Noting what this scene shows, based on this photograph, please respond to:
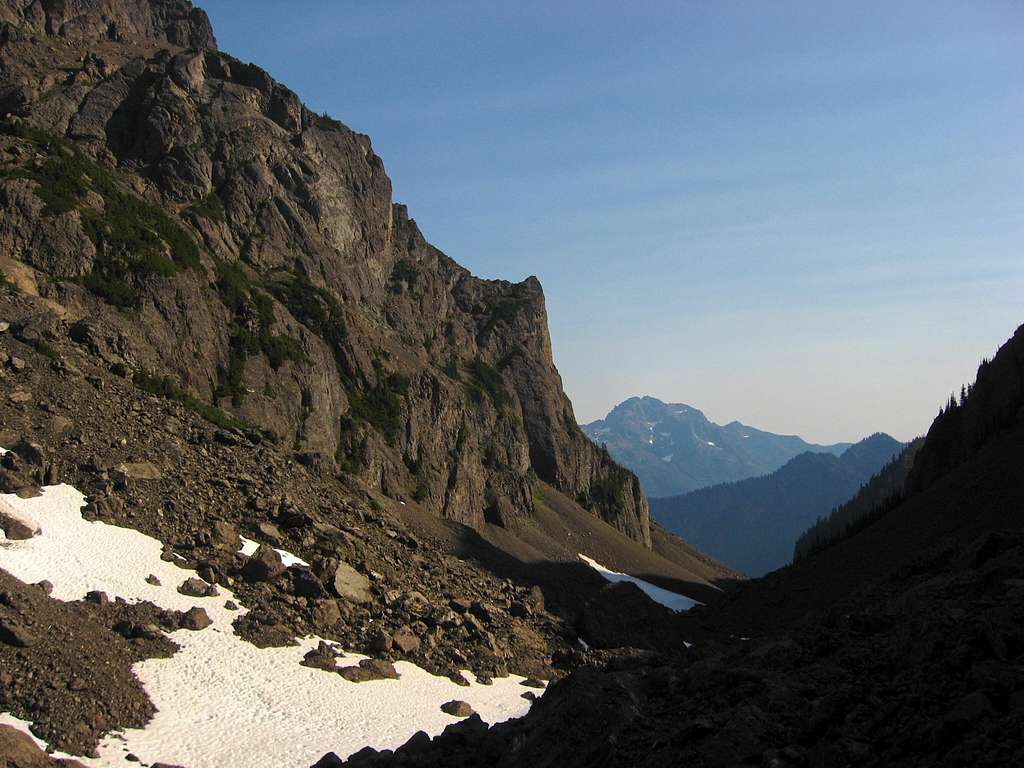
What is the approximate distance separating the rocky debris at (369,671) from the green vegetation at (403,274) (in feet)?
322

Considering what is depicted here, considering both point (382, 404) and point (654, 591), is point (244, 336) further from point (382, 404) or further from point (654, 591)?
point (654, 591)

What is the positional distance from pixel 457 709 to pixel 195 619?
11.9m

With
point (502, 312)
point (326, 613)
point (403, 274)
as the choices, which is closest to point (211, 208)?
point (403, 274)

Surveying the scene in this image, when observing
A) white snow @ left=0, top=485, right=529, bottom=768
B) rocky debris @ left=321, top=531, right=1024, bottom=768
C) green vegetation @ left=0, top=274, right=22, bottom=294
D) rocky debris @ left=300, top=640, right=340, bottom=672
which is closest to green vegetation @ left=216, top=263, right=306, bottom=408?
green vegetation @ left=0, top=274, right=22, bottom=294

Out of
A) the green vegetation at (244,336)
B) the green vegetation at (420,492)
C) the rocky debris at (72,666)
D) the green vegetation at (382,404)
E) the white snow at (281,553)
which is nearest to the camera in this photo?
the rocky debris at (72,666)

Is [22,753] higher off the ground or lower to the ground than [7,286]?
lower

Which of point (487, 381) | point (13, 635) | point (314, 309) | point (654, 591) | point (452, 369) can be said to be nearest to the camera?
point (13, 635)

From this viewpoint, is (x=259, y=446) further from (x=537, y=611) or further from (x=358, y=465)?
(x=358, y=465)

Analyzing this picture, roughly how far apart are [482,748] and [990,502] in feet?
209

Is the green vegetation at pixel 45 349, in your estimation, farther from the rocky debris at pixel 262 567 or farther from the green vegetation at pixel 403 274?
the green vegetation at pixel 403 274

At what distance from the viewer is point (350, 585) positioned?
146ft

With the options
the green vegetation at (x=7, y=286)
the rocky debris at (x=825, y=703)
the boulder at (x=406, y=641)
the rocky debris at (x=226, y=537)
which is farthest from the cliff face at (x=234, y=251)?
the rocky debris at (x=825, y=703)

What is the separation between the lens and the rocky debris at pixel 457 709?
35.8 m

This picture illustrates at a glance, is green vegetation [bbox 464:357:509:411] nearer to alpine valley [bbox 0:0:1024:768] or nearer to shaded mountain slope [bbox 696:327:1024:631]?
alpine valley [bbox 0:0:1024:768]
